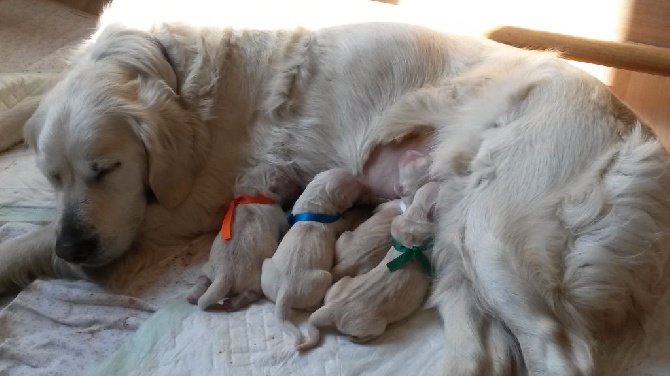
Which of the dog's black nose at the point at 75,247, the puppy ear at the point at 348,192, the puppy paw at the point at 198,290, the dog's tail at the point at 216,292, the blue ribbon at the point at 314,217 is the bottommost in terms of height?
the puppy paw at the point at 198,290

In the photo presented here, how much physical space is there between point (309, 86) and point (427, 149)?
0.41 m

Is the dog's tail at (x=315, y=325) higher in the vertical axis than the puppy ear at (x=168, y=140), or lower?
lower

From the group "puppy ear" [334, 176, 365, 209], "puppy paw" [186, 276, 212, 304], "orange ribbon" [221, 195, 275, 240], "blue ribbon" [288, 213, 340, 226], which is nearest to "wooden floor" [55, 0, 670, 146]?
"puppy ear" [334, 176, 365, 209]

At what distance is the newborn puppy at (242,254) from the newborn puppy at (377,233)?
0.67ft

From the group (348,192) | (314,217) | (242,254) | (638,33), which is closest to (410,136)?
(348,192)

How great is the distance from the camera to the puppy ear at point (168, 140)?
190 cm

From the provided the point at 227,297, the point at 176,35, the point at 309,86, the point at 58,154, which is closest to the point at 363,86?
the point at 309,86

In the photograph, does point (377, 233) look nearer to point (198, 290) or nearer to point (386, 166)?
point (386, 166)

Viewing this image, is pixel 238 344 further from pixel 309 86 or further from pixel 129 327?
pixel 309 86

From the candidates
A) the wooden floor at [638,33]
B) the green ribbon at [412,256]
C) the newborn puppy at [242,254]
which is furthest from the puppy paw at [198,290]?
the wooden floor at [638,33]

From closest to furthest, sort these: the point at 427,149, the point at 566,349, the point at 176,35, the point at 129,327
Answer: the point at 566,349
the point at 129,327
the point at 427,149
the point at 176,35

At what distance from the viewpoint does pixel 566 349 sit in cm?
151

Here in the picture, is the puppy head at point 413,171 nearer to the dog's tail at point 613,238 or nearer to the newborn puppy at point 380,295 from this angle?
the newborn puppy at point 380,295

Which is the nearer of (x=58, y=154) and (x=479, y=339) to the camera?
(x=479, y=339)
